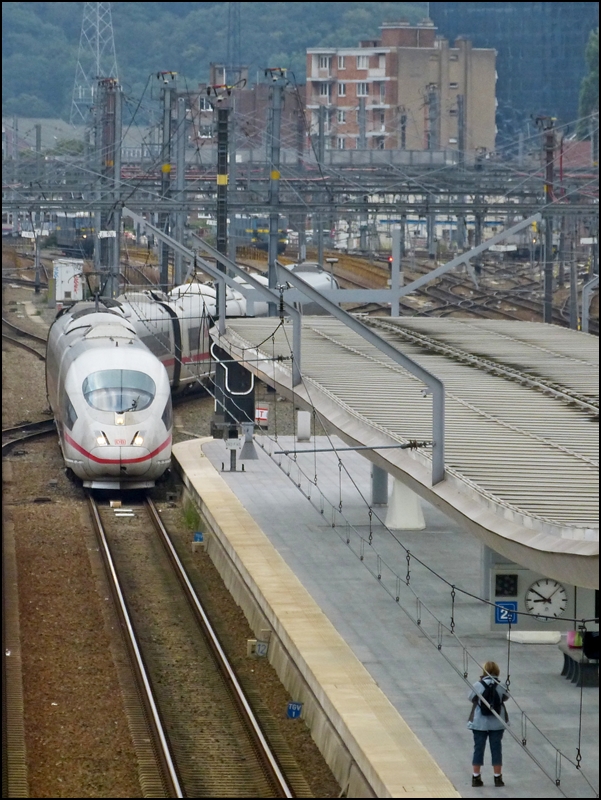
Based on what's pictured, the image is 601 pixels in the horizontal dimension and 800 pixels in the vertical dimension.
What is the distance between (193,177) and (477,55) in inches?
2281

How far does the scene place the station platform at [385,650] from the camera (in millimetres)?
11727

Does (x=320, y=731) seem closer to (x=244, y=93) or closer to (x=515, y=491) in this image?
(x=515, y=491)

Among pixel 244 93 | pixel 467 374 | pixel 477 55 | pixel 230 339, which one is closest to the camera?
pixel 467 374

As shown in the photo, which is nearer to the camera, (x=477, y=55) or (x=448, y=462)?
(x=448, y=462)

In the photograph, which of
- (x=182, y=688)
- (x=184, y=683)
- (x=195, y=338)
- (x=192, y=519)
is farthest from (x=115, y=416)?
(x=195, y=338)

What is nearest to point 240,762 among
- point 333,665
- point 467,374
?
point 333,665

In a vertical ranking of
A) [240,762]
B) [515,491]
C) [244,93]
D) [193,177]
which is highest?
[244,93]

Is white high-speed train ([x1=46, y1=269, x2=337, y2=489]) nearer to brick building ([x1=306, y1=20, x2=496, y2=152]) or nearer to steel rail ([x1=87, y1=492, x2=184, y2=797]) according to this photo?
steel rail ([x1=87, y1=492, x2=184, y2=797])

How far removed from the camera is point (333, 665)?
1430 cm

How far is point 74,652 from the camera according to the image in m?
16.3

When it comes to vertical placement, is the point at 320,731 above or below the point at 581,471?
below

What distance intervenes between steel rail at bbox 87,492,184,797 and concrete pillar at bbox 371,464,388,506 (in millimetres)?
4392

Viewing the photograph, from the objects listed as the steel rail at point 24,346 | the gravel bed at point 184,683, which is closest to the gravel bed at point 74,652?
the gravel bed at point 184,683

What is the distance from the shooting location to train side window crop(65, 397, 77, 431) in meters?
23.9
